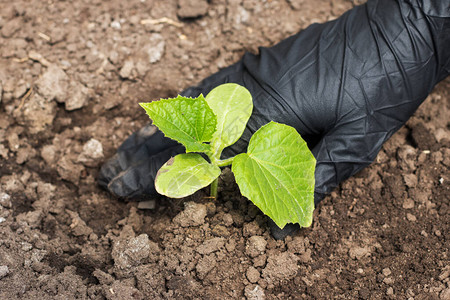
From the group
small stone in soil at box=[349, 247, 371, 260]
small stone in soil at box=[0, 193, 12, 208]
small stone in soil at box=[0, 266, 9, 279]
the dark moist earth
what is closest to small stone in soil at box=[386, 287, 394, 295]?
the dark moist earth

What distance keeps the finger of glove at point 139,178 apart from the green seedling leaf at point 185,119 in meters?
0.44

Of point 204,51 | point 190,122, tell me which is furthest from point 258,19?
point 190,122

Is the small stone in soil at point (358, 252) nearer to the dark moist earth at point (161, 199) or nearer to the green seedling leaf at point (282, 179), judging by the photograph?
the dark moist earth at point (161, 199)

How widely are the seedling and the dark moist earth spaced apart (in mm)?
291

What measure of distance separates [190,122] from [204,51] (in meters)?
1.18

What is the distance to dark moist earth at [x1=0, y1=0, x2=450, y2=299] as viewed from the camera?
6.33 feet

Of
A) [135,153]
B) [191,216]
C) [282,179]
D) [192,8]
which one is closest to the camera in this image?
[282,179]

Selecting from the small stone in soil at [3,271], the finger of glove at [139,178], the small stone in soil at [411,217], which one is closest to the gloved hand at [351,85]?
the finger of glove at [139,178]

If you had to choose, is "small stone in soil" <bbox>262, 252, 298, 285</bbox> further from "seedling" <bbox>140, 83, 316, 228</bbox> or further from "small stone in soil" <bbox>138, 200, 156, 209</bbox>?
"small stone in soil" <bbox>138, 200, 156, 209</bbox>

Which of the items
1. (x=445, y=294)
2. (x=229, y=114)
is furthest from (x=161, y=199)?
(x=445, y=294)

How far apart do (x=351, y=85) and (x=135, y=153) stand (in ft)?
4.00

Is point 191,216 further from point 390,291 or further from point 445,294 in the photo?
point 445,294

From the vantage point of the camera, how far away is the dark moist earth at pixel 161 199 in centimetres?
193

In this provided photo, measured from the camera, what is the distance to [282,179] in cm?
181
